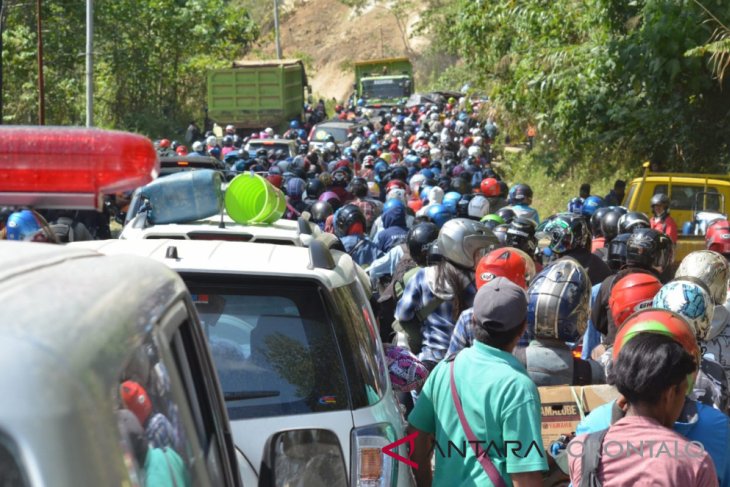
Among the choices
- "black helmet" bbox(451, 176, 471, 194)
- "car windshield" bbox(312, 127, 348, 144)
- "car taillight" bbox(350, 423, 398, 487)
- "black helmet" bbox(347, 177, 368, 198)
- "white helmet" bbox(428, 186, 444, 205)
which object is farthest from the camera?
"car windshield" bbox(312, 127, 348, 144)

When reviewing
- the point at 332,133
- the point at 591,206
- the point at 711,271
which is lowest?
the point at 332,133

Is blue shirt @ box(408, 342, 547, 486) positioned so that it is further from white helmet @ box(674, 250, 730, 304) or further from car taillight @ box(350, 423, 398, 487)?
white helmet @ box(674, 250, 730, 304)

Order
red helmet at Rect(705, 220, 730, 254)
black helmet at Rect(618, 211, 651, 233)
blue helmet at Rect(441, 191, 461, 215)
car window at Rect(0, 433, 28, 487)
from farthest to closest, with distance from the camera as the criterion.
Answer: blue helmet at Rect(441, 191, 461, 215) → black helmet at Rect(618, 211, 651, 233) → red helmet at Rect(705, 220, 730, 254) → car window at Rect(0, 433, 28, 487)

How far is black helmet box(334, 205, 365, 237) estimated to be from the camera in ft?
34.0

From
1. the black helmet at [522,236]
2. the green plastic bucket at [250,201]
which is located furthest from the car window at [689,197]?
the green plastic bucket at [250,201]

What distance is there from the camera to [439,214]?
12055 millimetres

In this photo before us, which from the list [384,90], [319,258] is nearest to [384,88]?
[384,90]

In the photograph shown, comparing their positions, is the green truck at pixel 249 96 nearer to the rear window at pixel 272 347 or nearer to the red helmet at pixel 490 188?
the red helmet at pixel 490 188

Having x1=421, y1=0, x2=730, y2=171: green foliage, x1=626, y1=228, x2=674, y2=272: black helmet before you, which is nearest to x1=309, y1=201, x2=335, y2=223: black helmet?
Result: x1=626, y1=228, x2=674, y2=272: black helmet

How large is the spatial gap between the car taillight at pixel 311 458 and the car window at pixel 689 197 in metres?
11.3

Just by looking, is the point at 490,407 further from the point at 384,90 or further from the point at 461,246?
the point at 384,90

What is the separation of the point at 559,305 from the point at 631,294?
793 mm

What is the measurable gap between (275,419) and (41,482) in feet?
8.36

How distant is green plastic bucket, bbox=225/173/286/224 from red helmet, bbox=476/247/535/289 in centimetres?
124
